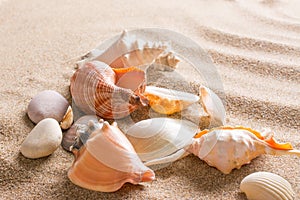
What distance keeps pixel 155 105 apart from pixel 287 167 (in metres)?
0.36

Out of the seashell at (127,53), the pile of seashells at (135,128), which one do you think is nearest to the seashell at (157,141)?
the pile of seashells at (135,128)

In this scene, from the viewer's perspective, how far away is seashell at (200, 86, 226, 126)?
107 centimetres

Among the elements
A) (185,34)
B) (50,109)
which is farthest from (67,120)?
(185,34)

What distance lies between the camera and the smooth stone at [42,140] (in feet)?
3.14

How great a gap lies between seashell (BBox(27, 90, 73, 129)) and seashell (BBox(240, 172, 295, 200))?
0.46 m

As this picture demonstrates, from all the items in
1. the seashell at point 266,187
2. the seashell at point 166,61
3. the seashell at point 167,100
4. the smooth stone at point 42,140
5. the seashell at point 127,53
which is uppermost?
the seashell at point 127,53

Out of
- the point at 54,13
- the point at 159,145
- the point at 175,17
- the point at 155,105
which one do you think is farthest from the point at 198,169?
the point at 54,13

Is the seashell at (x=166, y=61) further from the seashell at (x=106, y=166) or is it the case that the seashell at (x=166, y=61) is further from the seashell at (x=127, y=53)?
the seashell at (x=106, y=166)

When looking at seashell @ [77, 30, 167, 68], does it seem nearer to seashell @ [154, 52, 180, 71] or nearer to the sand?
seashell @ [154, 52, 180, 71]

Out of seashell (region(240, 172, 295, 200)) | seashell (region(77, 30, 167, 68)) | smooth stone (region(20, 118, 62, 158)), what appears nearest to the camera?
seashell (region(240, 172, 295, 200))

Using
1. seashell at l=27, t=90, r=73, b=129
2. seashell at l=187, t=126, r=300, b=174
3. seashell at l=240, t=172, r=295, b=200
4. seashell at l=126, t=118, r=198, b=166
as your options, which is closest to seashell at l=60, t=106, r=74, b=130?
seashell at l=27, t=90, r=73, b=129

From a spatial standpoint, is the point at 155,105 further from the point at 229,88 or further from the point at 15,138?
the point at 15,138

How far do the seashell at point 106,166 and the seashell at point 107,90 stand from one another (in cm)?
17

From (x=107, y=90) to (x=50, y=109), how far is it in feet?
0.50
